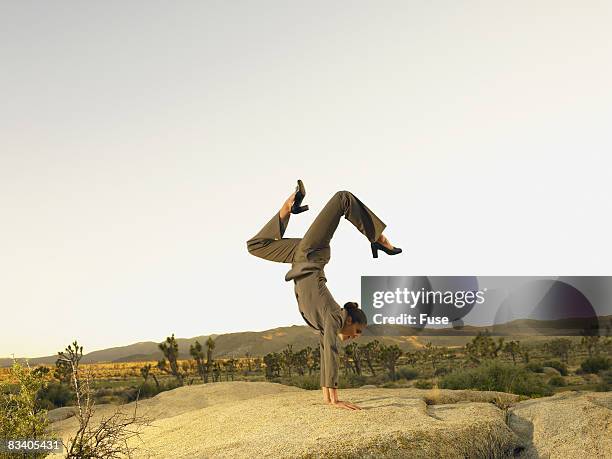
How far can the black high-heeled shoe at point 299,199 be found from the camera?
965cm

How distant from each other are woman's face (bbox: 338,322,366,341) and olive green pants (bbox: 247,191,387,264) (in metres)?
0.93

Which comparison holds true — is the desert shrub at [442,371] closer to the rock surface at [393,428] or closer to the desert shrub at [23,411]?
the rock surface at [393,428]

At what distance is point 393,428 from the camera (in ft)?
26.8

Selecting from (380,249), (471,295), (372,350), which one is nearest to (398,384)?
(471,295)

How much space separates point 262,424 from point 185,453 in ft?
4.04

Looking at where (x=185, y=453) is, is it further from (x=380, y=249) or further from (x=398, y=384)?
(x=398, y=384)

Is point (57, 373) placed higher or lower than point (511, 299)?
lower

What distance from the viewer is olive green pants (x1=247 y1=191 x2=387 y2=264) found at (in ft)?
32.3

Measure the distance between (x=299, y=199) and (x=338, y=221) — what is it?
636 mm

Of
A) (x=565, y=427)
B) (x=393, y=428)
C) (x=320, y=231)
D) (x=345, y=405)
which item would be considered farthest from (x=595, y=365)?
(x=393, y=428)

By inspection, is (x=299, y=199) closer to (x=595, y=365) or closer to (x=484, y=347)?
(x=595, y=365)

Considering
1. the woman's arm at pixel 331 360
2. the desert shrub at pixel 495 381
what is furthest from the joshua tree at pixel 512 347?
the woman's arm at pixel 331 360

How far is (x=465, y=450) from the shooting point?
807cm

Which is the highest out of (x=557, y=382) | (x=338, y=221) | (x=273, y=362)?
(x=338, y=221)
